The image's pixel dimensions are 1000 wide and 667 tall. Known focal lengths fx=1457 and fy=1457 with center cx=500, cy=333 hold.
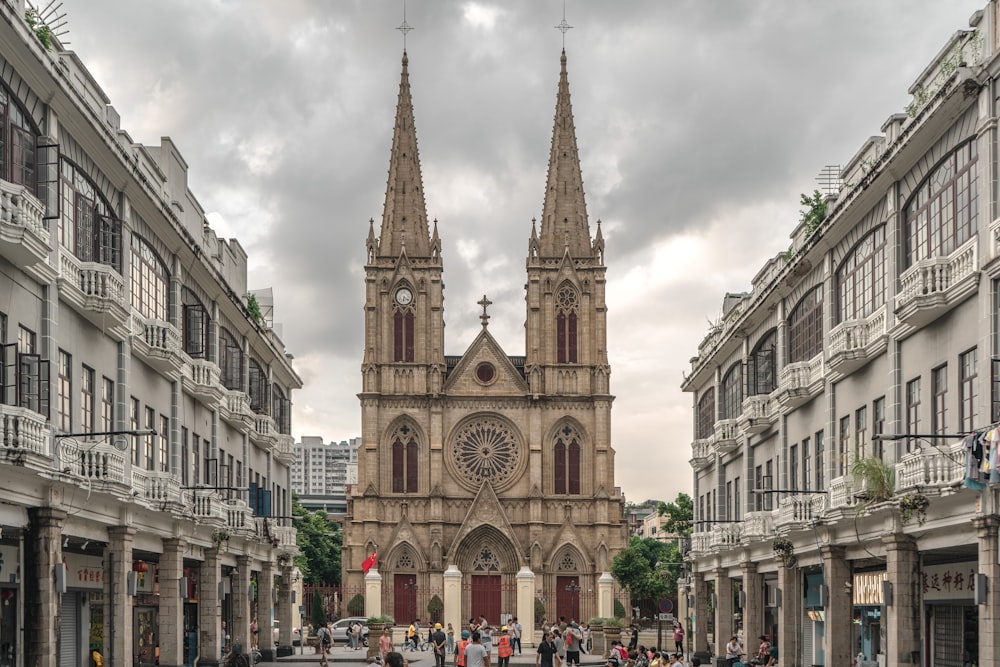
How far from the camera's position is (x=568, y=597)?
9469cm

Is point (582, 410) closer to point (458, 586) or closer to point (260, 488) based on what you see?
point (458, 586)

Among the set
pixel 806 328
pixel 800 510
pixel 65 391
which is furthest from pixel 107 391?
pixel 806 328

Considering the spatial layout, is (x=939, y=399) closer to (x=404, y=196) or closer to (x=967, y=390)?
(x=967, y=390)

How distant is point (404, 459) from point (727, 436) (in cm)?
4749

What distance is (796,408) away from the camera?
41688 mm

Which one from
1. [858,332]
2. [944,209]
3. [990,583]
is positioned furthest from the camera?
[858,332]

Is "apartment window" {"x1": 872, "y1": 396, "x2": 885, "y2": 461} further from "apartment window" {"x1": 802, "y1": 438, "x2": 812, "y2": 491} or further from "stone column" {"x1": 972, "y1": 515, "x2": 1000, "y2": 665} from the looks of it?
"stone column" {"x1": 972, "y1": 515, "x2": 1000, "y2": 665}

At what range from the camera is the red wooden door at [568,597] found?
94.1 meters

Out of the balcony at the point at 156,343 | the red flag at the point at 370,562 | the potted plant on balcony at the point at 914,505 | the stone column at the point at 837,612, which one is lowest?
the red flag at the point at 370,562

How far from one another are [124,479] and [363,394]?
6435 cm

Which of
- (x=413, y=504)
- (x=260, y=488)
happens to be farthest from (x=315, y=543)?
(x=260, y=488)

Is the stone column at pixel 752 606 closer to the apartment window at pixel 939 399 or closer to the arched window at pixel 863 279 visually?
the arched window at pixel 863 279

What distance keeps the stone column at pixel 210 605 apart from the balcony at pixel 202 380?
5.00 metres

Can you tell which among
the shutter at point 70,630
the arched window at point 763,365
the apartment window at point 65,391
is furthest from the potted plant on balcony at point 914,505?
the shutter at point 70,630
